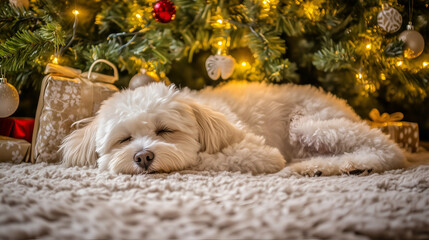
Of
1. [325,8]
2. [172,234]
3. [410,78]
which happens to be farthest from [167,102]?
[410,78]

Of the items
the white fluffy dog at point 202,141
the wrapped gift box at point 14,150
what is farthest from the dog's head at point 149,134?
the wrapped gift box at point 14,150

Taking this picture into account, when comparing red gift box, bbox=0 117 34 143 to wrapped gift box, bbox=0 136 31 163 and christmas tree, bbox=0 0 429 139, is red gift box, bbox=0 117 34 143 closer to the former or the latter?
wrapped gift box, bbox=0 136 31 163

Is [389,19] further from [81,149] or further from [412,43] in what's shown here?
[81,149]

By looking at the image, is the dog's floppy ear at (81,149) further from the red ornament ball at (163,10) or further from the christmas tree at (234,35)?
the red ornament ball at (163,10)

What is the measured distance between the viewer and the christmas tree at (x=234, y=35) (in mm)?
1826

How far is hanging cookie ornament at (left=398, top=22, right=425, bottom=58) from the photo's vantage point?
1.78 m

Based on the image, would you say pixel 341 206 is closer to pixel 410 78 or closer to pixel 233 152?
pixel 233 152

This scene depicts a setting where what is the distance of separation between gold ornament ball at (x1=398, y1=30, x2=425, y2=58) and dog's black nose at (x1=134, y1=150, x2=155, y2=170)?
172 centimetres

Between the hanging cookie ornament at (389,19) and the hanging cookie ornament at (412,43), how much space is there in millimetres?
95

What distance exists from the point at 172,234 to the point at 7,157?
1538 mm

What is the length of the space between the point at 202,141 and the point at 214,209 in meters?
0.81

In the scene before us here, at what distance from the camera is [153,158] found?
4.29 ft

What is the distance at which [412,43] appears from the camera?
5.85ft

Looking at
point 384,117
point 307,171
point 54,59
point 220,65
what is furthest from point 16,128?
point 384,117
